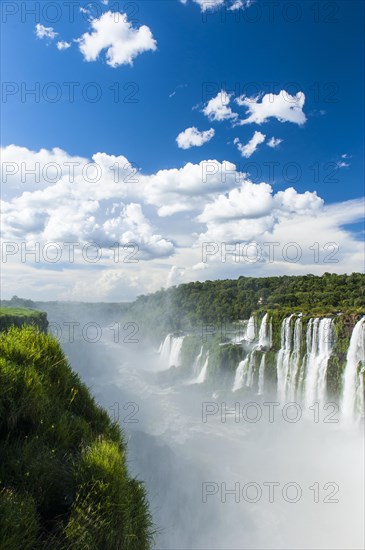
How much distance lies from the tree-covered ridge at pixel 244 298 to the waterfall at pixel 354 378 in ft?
33.1

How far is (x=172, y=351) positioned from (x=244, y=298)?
25.9 m

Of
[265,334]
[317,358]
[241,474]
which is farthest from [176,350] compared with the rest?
[241,474]

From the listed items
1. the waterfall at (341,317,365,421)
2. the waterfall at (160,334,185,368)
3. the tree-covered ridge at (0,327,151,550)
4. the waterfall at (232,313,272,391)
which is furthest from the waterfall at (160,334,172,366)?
the tree-covered ridge at (0,327,151,550)

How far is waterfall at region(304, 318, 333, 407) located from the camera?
35.3m

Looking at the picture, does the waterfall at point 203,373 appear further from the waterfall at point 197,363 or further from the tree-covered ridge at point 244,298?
the tree-covered ridge at point 244,298

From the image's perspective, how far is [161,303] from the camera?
12019 cm

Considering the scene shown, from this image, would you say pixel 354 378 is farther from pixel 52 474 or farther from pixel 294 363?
pixel 52 474

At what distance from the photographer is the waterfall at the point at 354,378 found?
31938mm

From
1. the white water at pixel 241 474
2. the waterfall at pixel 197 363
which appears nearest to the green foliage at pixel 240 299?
the waterfall at pixel 197 363

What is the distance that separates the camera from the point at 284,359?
40.9 m

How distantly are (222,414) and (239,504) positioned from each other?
16065 mm

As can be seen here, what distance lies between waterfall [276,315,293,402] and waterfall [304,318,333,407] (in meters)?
3.03

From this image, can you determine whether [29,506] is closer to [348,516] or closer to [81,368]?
[348,516]

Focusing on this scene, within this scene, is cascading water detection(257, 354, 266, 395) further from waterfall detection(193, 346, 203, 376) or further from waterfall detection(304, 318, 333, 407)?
waterfall detection(193, 346, 203, 376)
